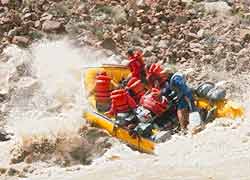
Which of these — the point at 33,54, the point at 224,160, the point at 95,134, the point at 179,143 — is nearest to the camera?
the point at 224,160

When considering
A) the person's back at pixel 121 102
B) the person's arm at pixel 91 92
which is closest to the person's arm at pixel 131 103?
the person's back at pixel 121 102

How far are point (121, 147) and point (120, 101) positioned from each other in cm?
77

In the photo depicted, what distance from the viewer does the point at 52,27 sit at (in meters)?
15.0

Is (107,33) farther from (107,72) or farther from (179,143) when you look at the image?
(179,143)

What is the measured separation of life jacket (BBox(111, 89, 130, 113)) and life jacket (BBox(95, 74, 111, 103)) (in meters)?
0.46

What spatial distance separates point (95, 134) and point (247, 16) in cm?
579

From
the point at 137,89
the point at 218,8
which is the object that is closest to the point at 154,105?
the point at 137,89

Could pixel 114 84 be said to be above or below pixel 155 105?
above

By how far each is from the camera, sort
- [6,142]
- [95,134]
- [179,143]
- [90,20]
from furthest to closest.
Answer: [90,20]
[6,142]
[95,134]
[179,143]

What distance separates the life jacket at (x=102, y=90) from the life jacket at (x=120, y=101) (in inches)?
18.2

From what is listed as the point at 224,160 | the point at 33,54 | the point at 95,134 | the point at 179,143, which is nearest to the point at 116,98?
the point at 95,134

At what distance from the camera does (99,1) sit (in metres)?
16.2

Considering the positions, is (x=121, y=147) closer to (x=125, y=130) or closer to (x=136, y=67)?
(x=125, y=130)

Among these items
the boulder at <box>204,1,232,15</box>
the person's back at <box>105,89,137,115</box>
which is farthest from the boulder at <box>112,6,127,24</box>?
the person's back at <box>105,89,137,115</box>
